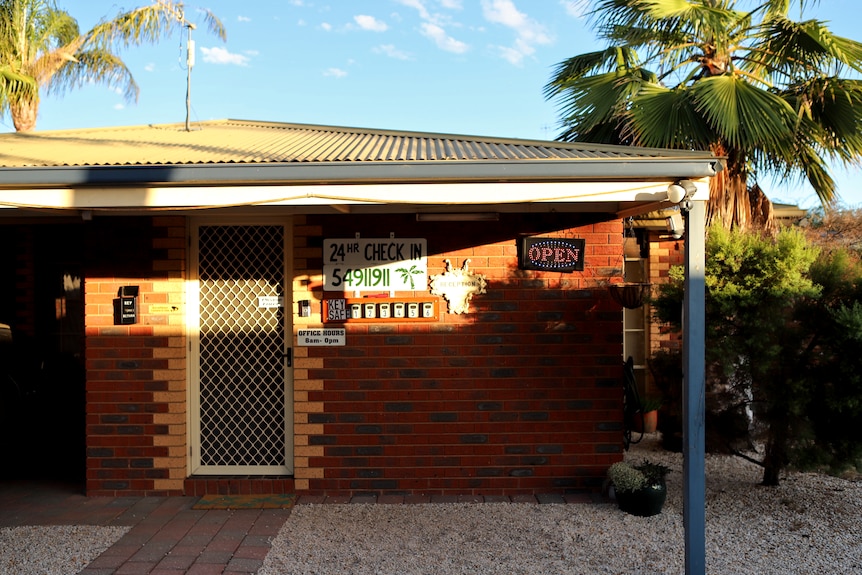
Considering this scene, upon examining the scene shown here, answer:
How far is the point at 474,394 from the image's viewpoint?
5770 mm

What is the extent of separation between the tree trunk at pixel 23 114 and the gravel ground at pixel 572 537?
11.9m

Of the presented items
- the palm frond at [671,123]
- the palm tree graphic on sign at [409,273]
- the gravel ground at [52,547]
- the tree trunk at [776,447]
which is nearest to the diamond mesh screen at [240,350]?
the palm tree graphic on sign at [409,273]

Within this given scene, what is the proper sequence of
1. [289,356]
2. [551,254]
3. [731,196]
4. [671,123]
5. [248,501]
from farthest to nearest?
[731,196] → [671,123] → [289,356] → [551,254] → [248,501]

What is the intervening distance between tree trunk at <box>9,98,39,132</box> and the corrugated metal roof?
724 centimetres

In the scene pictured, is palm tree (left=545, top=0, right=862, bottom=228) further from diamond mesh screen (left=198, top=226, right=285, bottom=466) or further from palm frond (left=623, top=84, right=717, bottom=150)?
diamond mesh screen (left=198, top=226, right=285, bottom=466)

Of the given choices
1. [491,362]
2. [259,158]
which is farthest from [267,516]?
[259,158]

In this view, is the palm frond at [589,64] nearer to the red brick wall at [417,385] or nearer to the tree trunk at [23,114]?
the red brick wall at [417,385]

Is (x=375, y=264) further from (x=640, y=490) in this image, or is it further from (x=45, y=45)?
Answer: (x=45, y=45)

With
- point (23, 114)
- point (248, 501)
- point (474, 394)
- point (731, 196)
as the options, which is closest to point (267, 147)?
point (474, 394)

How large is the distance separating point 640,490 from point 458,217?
2603 mm

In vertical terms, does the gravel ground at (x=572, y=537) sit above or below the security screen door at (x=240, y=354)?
below

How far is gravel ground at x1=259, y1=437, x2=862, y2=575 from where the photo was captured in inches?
173

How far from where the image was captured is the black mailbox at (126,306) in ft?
18.8

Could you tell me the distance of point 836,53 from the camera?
6461 mm
